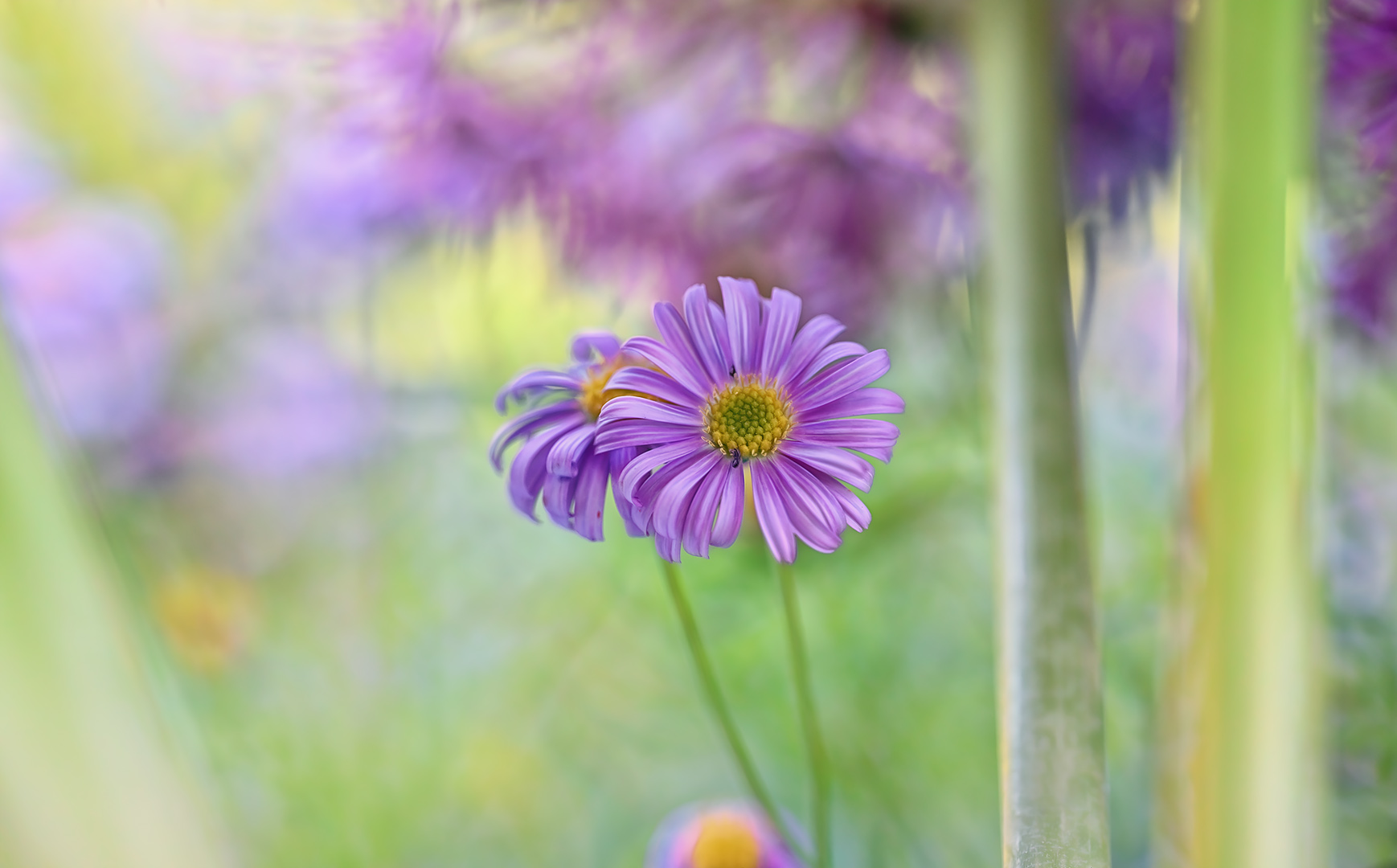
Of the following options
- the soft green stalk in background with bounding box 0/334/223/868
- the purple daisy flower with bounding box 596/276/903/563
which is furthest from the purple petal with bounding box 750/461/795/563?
the soft green stalk in background with bounding box 0/334/223/868

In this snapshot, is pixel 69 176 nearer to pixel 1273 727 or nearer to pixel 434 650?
pixel 434 650

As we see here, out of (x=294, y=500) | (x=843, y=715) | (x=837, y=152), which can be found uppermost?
(x=837, y=152)

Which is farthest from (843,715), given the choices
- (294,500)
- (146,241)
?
(146,241)

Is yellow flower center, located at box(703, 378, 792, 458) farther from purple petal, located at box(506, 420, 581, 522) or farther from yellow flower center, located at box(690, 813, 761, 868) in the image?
yellow flower center, located at box(690, 813, 761, 868)

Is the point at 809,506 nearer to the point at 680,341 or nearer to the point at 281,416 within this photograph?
the point at 680,341

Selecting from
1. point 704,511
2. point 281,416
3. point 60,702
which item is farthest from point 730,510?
point 281,416
